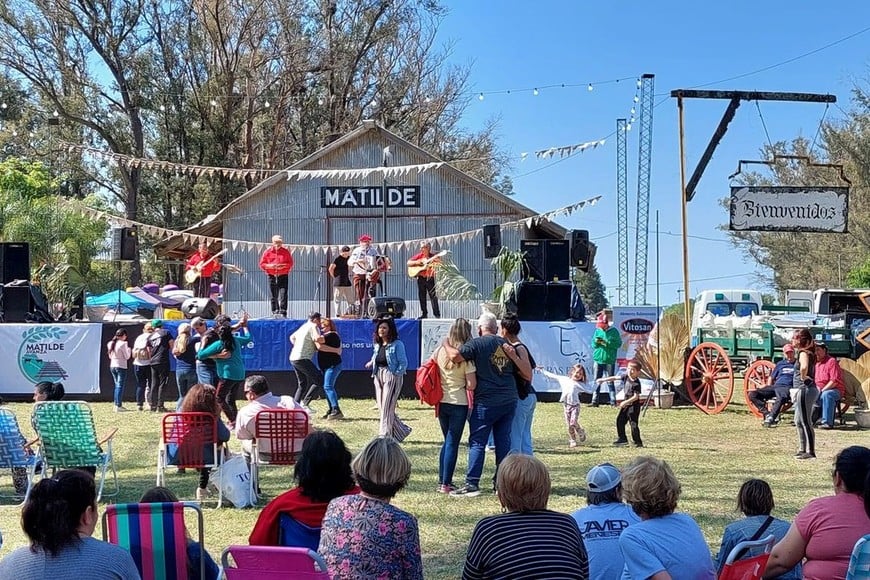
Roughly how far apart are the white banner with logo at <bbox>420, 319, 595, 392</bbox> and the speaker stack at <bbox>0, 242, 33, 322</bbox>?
7.41m

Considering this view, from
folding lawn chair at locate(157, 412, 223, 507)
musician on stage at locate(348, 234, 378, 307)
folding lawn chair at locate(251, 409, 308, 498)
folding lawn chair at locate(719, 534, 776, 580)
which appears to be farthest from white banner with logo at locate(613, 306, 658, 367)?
folding lawn chair at locate(719, 534, 776, 580)

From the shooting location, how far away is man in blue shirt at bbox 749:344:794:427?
14.2 meters

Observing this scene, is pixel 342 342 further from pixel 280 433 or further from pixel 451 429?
pixel 280 433

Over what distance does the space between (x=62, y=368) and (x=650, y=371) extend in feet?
33.9

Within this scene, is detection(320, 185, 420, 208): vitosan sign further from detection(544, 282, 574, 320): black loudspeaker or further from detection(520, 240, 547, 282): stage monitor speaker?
detection(544, 282, 574, 320): black loudspeaker

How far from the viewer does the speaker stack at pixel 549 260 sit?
63.7 feet

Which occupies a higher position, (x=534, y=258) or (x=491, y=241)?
(x=491, y=241)

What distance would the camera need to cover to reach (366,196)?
85.3 ft

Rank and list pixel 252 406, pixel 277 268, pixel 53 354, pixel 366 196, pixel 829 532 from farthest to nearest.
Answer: pixel 366 196 → pixel 277 268 → pixel 53 354 → pixel 252 406 → pixel 829 532

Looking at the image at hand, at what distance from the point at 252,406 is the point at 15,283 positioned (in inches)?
478

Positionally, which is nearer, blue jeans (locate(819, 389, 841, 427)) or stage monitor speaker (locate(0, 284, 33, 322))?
blue jeans (locate(819, 389, 841, 427))

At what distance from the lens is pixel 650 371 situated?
1762 centimetres

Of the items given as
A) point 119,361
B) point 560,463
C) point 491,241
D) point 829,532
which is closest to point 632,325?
point 491,241

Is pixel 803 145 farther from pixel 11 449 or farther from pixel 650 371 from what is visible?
pixel 11 449
